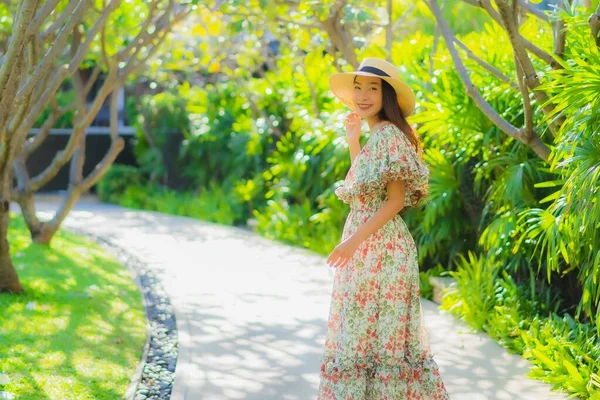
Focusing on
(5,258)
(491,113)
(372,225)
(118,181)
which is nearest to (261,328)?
(5,258)

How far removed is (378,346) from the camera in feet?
13.0

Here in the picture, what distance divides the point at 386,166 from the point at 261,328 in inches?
119

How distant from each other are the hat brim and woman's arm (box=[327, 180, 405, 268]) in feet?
1.42

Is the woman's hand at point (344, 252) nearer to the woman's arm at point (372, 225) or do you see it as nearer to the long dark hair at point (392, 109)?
the woman's arm at point (372, 225)

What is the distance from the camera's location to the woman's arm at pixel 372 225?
3793mm

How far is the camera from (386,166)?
3951 mm

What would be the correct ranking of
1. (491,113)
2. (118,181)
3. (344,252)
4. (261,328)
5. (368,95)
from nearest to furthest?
(344,252) < (368,95) < (491,113) < (261,328) < (118,181)

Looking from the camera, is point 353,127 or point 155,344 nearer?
point 353,127

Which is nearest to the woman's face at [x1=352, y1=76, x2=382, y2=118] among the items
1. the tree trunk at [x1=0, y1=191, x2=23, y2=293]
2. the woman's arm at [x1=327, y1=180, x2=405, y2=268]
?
the woman's arm at [x1=327, y1=180, x2=405, y2=268]

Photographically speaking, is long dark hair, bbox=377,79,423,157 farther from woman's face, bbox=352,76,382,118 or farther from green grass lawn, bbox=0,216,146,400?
green grass lawn, bbox=0,216,146,400

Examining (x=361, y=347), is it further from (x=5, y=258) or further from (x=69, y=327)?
(x=5, y=258)

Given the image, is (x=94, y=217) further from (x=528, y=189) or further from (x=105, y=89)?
(x=528, y=189)

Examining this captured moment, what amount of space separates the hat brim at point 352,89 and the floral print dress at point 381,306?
18 cm

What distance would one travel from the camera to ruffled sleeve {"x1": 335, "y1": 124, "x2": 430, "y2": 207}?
3949 mm
